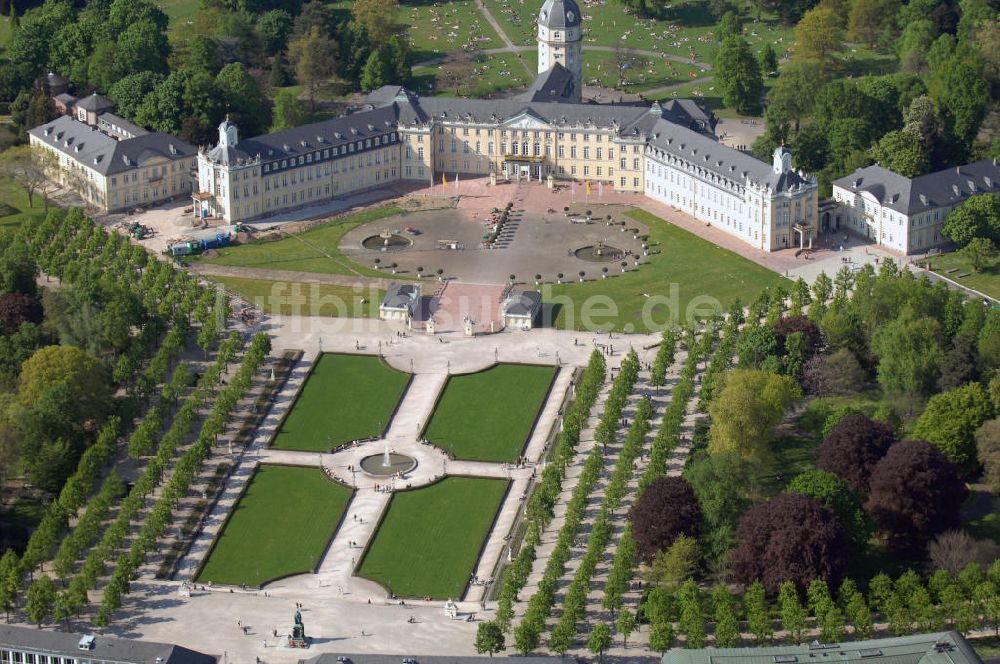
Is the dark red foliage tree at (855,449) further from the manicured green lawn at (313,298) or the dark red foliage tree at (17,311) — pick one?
the dark red foliage tree at (17,311)

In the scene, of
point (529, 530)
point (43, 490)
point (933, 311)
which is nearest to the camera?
point (529, 530)

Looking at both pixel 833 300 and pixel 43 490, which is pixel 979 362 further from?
pixel 43 490

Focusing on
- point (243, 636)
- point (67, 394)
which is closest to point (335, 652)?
point (243, 636)

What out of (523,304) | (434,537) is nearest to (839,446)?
(434,537)

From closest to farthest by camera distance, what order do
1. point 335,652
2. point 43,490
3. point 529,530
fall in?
point 335,652 < point 529,530 < point 43,490

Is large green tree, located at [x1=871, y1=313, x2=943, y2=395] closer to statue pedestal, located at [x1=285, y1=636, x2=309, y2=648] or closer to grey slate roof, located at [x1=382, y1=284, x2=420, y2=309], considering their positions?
grey slate roof, located at [x1=382, y1=284, x2=420, y2=309]

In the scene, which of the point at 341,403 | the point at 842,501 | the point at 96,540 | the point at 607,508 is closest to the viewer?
the point at 842,501

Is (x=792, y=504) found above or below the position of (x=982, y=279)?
above

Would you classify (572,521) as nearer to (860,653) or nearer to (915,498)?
(915,498)
